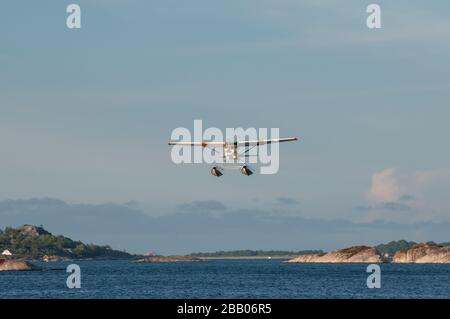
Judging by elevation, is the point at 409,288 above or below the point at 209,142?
below

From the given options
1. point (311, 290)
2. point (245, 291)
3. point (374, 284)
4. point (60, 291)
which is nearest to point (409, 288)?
point (374, 284)

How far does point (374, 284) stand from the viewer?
177250 mm

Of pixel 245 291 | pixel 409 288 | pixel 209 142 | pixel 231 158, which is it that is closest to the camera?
pixel 231 158
